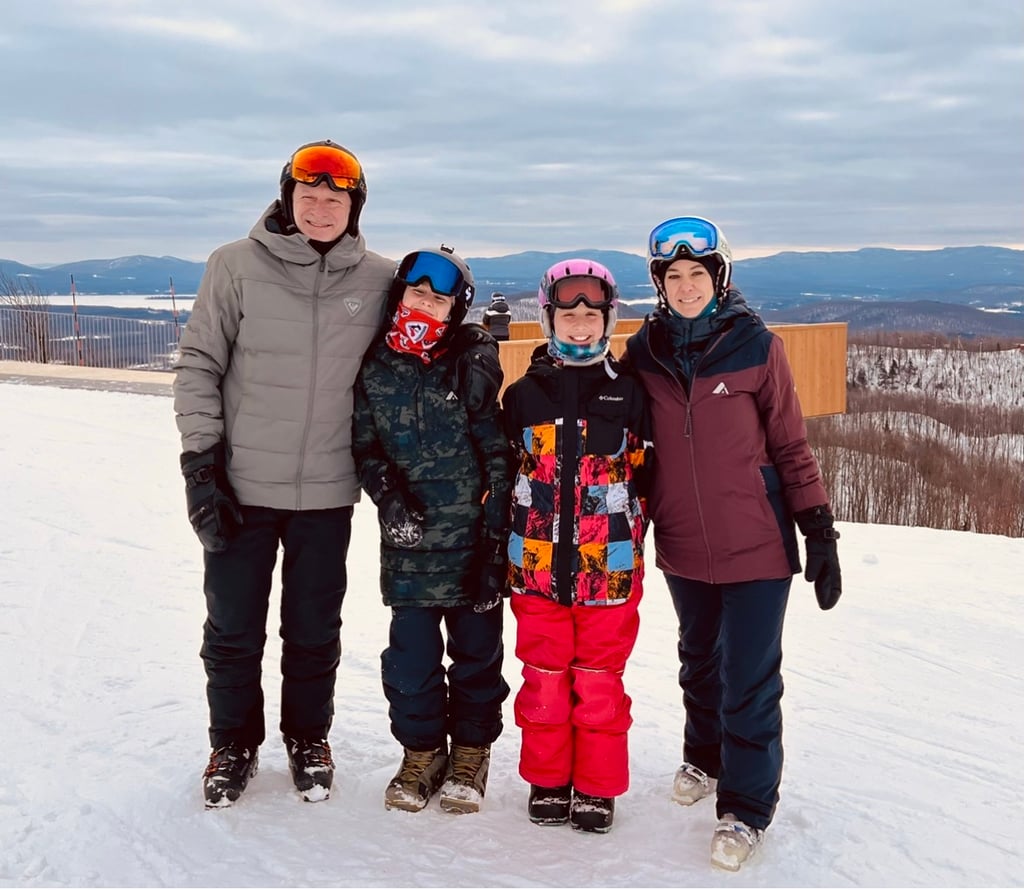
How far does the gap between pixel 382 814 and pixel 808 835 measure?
126 cm

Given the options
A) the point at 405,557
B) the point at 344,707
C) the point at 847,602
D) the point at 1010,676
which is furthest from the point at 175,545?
the point at 1010,676

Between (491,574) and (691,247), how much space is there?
3.58ft

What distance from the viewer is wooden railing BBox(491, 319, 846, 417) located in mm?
13303

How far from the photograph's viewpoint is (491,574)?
9.16ft

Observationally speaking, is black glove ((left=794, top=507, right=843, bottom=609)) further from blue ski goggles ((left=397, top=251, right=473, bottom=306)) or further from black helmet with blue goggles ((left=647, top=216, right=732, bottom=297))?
blue ski goggles ((left=397, top=251, right=473, bottom=306))

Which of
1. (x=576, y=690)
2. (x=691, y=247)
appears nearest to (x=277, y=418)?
(x=576, y=690)

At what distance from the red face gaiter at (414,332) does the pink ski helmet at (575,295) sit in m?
0.31

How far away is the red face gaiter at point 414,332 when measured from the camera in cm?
276

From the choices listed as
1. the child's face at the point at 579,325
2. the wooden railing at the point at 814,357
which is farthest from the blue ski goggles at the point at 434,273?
the wooden railing at the point at 814,357

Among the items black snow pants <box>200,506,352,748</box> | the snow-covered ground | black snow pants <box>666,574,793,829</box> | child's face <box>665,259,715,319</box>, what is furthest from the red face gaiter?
the snow-covered ground

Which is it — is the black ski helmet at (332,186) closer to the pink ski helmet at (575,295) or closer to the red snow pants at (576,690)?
the pink ski helmet at (575,295)

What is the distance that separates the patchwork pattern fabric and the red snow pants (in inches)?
2.7

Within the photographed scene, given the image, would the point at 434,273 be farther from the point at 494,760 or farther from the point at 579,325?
the point at 494,760

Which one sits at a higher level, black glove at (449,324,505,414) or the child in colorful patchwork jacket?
black glove at (449,324,505,414)
